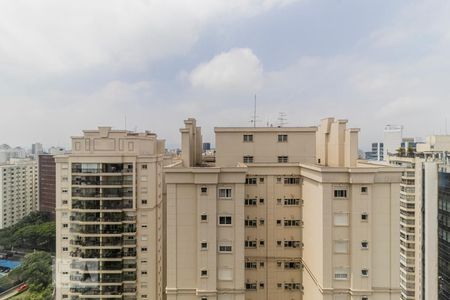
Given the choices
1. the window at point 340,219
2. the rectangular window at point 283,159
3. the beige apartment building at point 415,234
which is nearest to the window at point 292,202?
the rectangular window at point 283,159

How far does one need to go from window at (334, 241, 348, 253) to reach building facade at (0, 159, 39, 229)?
65.4 ft

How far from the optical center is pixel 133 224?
26.6 feet

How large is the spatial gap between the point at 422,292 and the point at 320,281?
683 centimetres

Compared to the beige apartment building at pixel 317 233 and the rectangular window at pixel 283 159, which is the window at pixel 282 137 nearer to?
the rectangular window at pixel 283 159

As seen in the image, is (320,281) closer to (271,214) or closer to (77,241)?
(271,214)

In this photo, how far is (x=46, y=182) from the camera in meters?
19.2

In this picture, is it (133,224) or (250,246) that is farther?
(133,224)

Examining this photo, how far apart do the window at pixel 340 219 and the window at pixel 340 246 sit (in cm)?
22

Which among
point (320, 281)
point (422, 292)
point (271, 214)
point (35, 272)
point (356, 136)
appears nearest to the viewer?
point (320, 281)

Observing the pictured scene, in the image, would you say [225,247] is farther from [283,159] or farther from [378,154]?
[378,154]

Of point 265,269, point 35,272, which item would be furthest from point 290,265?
point 35,272

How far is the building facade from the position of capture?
18.0 metres

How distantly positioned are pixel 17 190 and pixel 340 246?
2123 centimetres

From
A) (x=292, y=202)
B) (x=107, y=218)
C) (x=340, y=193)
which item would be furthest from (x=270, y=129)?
(x=107, y=218)
